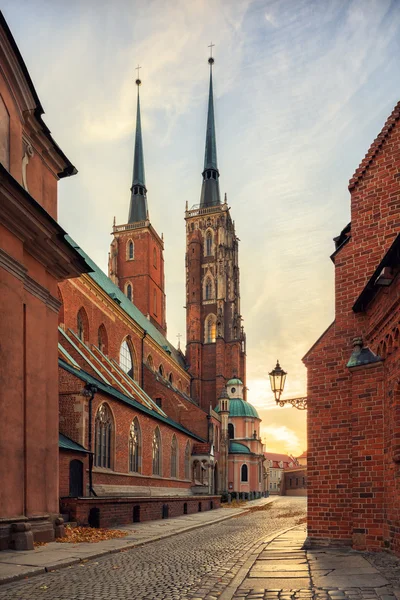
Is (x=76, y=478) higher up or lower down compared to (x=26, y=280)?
lower down

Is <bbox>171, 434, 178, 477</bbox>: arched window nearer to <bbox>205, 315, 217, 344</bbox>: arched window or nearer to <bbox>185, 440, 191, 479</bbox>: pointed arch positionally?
<bbox>185, 440, 191, 479</bbox>: pointed arch

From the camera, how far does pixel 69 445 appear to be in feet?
67.8

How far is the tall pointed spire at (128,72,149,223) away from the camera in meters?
67.4

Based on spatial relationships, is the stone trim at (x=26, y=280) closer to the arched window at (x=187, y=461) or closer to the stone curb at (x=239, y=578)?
the stone curb at (x=239, y=578)

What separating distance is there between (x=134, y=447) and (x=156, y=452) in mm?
4187

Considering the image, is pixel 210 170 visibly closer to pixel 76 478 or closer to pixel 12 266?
pixel 76 478

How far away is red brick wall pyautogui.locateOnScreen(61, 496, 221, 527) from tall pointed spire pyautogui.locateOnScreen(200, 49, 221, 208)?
48286 mm

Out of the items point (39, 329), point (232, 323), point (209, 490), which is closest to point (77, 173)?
point (39, 329)

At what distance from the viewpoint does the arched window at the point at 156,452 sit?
33.0 m

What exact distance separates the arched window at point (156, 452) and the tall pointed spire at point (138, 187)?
36.6 metres

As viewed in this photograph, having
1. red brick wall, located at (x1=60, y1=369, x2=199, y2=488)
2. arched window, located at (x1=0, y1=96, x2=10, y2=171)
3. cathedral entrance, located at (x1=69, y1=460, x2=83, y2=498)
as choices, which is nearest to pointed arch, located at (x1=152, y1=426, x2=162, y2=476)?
red brick wall, located at (x1=60, y1=369, x2=199, y2=488)

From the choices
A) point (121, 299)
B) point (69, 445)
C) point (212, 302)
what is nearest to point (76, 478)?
point (69, 445)

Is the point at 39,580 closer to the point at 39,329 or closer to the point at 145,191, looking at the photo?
the point at 39,329

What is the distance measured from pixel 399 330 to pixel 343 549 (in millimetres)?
4196
